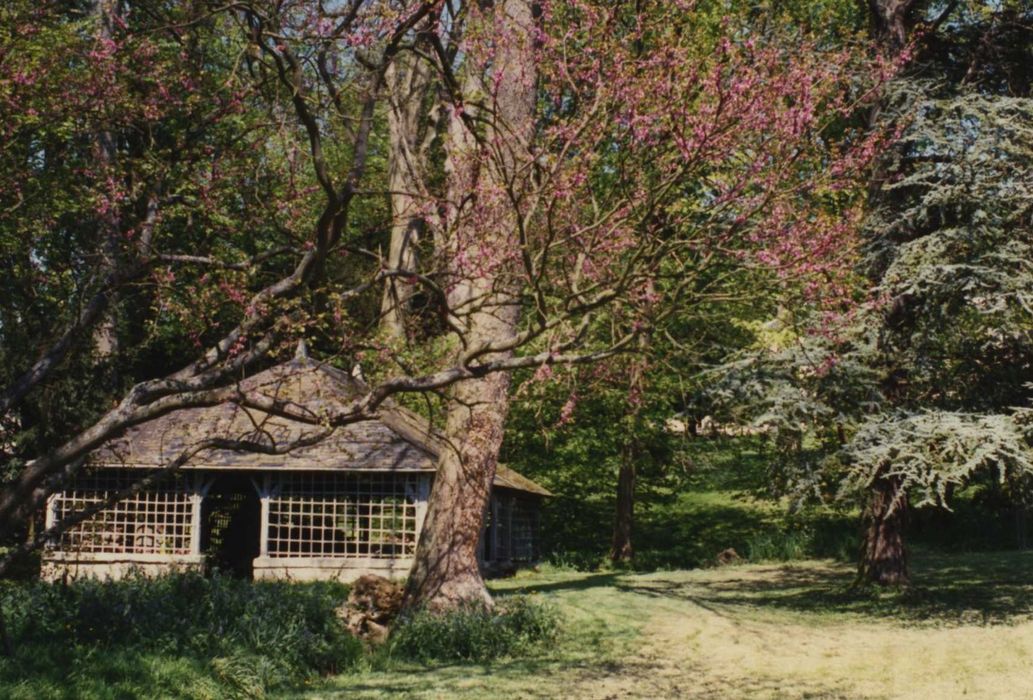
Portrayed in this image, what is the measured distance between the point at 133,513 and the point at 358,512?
552 centimetres

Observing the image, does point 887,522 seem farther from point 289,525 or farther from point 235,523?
point 235,523

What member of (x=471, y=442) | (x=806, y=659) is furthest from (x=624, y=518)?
(x=806, y=659)

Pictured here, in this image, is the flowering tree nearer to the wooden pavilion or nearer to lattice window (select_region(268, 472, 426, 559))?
the wooden pavilion

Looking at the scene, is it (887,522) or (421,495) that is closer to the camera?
(887,522)

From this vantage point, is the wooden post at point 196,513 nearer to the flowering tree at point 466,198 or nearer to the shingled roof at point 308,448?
the shingled roof at point 308,448

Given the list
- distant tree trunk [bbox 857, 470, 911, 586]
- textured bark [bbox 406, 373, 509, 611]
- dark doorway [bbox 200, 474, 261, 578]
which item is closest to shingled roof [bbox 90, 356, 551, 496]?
dark doorway [bbox 200, 474, 261, 578]

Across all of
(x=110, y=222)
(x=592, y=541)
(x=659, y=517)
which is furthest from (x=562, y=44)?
(x=659, y=517)

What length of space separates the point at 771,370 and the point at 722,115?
8.77m

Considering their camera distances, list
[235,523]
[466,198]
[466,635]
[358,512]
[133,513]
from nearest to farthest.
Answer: [466,198] → [466,635] → [358,512] → [133,513] → [235,523]

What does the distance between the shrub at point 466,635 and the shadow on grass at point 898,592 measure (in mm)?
5351

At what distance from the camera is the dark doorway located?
30.7 meters

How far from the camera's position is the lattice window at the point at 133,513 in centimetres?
2584

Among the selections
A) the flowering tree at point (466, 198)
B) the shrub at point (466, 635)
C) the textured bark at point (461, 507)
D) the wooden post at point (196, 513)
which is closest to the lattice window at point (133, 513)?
the wooden post at point (196, 513)

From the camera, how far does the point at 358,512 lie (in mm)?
25500
